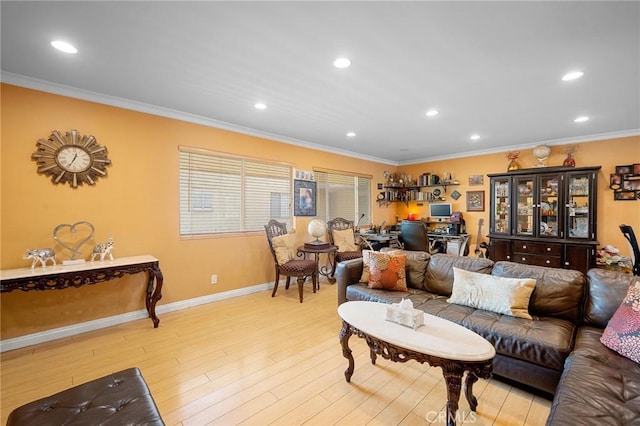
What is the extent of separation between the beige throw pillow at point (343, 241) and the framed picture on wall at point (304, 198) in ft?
1.94

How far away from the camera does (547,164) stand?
193 inches

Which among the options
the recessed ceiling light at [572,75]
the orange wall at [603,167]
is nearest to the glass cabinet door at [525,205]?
the orange wall at [603,167]

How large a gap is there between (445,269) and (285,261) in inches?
87.0

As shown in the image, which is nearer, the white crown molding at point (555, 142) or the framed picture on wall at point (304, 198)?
the white crown molding at point (555, 142)

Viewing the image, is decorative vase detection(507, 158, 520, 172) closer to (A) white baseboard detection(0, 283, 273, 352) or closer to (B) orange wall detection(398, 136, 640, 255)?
(B) orange wall detection(398, 136, 640, 255)

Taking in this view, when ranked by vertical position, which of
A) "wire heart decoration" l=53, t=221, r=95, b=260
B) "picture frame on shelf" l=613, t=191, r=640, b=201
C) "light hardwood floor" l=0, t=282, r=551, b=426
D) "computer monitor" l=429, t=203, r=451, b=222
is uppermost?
"picture frame on shelf" l=613, t=191, r=640, b=201

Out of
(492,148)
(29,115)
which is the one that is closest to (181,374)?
(29,115)

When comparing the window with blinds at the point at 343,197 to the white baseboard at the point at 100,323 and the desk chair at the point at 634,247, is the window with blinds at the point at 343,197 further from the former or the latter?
the desk chair at the point at 634,247

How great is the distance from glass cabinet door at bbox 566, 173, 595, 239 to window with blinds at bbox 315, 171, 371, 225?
3458 millimetres

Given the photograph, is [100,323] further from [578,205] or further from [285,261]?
[578,205]

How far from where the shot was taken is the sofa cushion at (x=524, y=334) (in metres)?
1.77

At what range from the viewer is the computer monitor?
19.7 ft

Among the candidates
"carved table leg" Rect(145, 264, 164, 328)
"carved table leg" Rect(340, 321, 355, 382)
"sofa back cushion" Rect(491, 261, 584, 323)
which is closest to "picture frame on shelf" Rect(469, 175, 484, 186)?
"sofa back cushion" Rect(491, 261, 584, 323)

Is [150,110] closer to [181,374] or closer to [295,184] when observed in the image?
[295,184]
